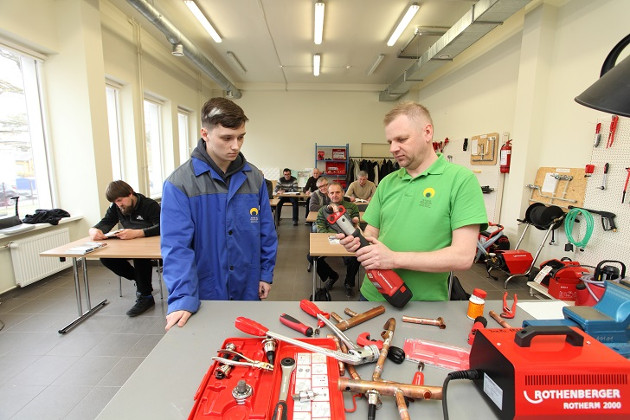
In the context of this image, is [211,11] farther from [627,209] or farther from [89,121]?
[627,209]

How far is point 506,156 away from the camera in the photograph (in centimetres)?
410

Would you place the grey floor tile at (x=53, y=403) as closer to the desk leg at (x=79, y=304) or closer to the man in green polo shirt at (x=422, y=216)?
the desk leg at (x=79, y=304)

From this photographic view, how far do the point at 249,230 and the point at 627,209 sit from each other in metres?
3.47

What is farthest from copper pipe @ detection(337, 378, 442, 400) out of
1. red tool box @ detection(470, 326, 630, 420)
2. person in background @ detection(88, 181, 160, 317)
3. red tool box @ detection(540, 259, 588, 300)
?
red tool box @ detection(540, 259, 588, 300)

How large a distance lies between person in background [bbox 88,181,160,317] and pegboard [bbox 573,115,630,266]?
450 centimetres

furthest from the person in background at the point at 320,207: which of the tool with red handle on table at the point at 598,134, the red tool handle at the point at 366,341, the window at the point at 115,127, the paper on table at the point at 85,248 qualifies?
the window at the point at 115,127

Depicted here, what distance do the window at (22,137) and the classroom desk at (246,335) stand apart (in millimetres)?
3820

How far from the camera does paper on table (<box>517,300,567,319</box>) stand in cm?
110

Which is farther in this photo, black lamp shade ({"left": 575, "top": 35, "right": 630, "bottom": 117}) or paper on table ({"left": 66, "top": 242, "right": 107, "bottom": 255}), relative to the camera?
paper on table ({"left": 66, "top": 242, "right": 107, "bottom": 255})

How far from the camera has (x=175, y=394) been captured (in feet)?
2.31

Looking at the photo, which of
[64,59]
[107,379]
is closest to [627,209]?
[107,379]

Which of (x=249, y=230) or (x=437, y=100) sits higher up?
(x=437, y=100)

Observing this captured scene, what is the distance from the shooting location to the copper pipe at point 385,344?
75cm

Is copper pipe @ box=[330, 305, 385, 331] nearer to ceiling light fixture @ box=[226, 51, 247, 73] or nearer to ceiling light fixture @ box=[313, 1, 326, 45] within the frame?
ceiling light fixture @ box=[313, 1, 326, 45]
